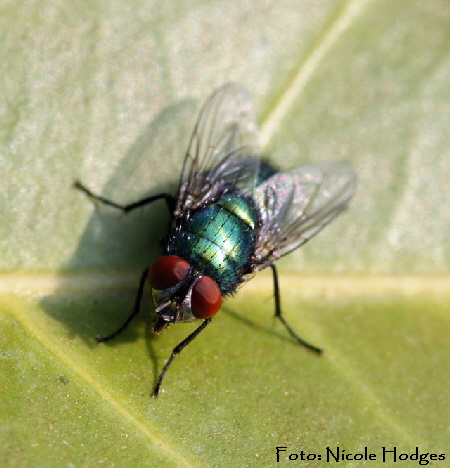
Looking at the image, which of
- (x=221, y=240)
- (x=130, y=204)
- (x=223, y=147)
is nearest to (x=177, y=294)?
(x=221, y=240)

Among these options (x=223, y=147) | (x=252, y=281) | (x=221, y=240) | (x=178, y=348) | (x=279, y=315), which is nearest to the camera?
(x=178, y=348)

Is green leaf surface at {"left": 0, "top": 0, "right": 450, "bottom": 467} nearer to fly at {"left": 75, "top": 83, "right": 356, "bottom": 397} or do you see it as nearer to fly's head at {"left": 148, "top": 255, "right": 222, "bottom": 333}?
fly at {"left": 75, "top": 83, "right": 356, "bottom": 397}

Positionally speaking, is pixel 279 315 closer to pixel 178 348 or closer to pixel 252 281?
pixel 252 281

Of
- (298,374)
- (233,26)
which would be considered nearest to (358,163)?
(233,26)

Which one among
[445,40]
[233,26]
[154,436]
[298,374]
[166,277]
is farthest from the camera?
[445,40]

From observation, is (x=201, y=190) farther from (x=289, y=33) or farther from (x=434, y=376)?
(x=434, y=376)

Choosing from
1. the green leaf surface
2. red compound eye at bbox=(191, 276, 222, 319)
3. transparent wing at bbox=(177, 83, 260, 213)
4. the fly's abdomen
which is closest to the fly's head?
red compound eye at bbox=(191, 276, 222, 319)

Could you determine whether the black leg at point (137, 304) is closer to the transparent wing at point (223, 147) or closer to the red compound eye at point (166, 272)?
the red compound eye at point (166, 272)
